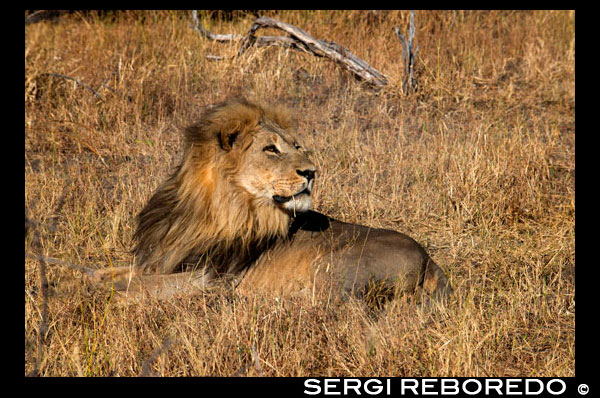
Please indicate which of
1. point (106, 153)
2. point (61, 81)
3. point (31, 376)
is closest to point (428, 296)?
point (31, 376)

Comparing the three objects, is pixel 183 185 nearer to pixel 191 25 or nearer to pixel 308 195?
pixel 308 195

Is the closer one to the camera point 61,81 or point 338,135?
point 338,135

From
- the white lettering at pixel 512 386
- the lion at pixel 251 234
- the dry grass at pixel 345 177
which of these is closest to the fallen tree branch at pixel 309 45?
the dry grass at pixel 345 177

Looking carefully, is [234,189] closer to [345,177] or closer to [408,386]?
[408,386]

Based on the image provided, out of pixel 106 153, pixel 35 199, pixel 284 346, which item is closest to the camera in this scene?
pixel 284 346

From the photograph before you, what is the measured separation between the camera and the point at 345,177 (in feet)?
22.1

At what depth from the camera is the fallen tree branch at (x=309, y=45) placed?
8.83m

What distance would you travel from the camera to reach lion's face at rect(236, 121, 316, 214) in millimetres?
4148

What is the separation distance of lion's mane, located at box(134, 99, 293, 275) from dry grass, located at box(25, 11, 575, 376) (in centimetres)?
26

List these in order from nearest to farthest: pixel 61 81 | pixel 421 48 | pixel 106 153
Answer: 1. pixel 106 153
2. pixel 61 81
3. pixel 421 48

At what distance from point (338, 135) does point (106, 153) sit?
2.25 m

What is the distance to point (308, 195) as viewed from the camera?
423 centimetres

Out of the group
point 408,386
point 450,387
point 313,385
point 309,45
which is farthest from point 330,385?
point 309,45

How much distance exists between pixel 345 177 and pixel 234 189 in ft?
8.54
